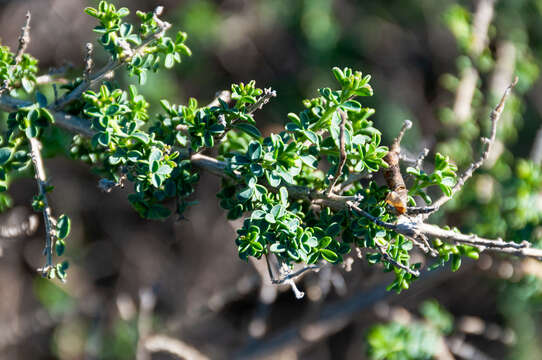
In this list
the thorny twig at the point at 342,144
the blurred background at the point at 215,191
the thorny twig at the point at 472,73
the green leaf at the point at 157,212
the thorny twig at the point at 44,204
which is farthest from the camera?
the blurred background at the point at 215,191

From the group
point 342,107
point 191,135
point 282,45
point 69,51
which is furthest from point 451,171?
point 69,51

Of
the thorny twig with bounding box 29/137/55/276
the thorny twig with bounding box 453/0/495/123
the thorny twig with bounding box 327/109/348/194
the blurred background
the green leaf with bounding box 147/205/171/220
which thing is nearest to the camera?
the thorny twig with bounding box 327/109/348/194

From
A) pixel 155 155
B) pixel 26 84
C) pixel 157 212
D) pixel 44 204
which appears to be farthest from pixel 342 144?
pixel 26 84

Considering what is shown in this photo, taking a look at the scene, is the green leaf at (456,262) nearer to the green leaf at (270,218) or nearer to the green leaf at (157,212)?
the green leaf at (270,218)

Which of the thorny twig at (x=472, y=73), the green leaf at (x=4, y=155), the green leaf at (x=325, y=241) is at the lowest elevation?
the green leaf at (x=325, y=241)

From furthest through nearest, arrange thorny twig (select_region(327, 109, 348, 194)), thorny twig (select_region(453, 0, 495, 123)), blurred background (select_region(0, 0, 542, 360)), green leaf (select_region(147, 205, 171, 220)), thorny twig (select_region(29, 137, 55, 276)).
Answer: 1. blurred background (select_region(0, 0, 542, 360))
2. thorny twig (select_region(453, 0, 495, 123))
3. green leaf (select_region(147, 205, 171, 220))
4. thorny twig (select_region(29, 137, 55, 276))
5. thorny twig (select_region(327, 109, 348, 194))

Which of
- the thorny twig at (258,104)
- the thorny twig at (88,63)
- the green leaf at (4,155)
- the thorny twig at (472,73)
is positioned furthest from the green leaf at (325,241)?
the thorny twig at (472,73)

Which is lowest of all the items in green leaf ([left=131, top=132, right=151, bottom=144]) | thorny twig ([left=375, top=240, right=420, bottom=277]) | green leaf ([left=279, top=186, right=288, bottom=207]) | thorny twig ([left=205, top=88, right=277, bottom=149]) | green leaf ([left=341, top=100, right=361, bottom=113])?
thorny twig ([left=375, top=240, right=420, bottom=277])

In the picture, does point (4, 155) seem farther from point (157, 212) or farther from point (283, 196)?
point (283, 196)

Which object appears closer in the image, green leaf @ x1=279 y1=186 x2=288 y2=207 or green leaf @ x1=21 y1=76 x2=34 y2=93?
green leaf @ x1=279 y1=186 x2=288 y2=207

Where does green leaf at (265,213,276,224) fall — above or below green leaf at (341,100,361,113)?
below

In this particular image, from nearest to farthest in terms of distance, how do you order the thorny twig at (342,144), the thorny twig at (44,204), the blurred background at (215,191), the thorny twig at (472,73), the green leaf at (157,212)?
the thorny twig at (342,144) < the thorny twig at (44,204) < the green leaf at (157,212) < the thorny twig at (472,73) < the blurred background at (215,191)

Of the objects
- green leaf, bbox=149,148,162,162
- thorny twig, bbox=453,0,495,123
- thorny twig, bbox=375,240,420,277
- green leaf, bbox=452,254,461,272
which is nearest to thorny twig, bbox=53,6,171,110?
green leaf, bbox=149,148,162,162

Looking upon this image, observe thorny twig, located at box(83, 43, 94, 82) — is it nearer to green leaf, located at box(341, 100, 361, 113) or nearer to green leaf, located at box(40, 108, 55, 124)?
green leaf, located at box(40, 108, 55, 124)
